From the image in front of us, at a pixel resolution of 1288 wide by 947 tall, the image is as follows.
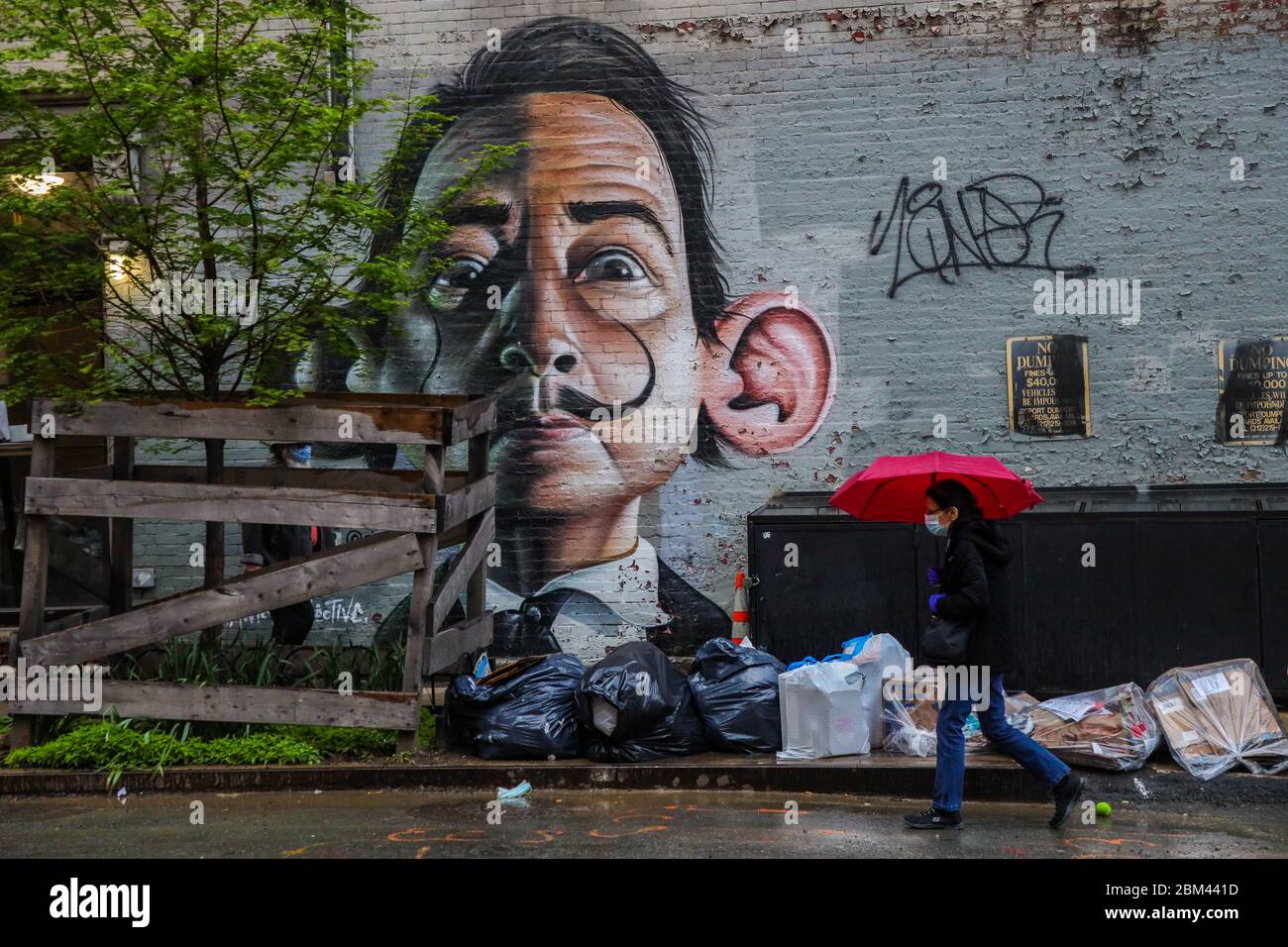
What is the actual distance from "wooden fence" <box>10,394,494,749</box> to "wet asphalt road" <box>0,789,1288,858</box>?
618 mm

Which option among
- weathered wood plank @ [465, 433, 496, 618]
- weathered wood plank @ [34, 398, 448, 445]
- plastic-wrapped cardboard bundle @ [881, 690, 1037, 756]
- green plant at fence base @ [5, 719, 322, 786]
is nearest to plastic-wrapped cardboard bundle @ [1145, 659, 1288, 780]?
plastic-wrapped cardboard bundle @ [881, 690, 1037, 756]

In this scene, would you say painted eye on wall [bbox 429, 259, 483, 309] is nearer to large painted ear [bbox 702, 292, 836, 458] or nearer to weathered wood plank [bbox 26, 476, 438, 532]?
large painted ear [bbox 702, 292, 836, 458]

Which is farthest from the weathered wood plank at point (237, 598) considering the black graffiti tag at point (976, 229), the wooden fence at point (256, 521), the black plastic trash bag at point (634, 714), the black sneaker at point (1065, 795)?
the black graffiti tag at point (976, 229)

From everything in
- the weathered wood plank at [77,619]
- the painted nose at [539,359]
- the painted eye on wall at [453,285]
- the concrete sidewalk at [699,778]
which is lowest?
the concrete sidewalk at [699,778]

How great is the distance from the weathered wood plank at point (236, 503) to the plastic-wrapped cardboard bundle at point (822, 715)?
239 centimetres

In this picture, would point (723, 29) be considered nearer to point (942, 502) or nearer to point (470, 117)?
point (470, 117)

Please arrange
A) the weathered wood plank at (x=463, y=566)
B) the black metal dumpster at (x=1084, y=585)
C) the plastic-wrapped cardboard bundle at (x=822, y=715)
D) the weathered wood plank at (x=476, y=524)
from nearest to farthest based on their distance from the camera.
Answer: the plastic-wrapped cardboard bundle at (x=822, y=715) < the weathered wood plank at (x=463, y=566) < the black metal dumpster at (x=1084, y=585) < the weathered wood plank at (x=476, y=524)

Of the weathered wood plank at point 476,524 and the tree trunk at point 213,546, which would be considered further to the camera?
the weathered wood plank at point 476,524

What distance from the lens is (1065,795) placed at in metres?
6.61

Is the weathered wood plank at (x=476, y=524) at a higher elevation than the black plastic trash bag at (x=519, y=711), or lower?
higher

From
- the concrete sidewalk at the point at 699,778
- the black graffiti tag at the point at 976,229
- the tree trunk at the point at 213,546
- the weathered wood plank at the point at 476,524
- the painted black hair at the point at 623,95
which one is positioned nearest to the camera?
the concrete sidewalk at the point at 699,778

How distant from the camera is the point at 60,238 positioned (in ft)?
27.6

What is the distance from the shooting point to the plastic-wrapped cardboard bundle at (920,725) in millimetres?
7793

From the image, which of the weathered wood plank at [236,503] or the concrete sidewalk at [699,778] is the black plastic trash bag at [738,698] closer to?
the concrete sidewalk at [699,778]
